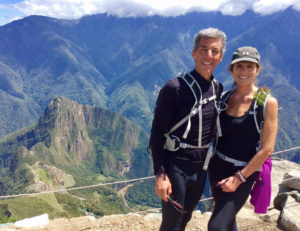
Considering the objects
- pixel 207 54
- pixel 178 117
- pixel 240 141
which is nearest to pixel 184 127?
pixel 178 117

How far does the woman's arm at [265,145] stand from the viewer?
11.6ft

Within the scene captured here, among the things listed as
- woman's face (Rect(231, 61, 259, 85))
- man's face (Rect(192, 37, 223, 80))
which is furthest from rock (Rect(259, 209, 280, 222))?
man's face (Rect(192, 37, 223, 80))

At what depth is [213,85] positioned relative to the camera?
12.4ft

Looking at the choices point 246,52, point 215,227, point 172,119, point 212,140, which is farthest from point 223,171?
point 246,52

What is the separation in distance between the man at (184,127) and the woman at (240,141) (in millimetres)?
277

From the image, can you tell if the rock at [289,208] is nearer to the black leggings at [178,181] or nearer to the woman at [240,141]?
the woman at [240,141]

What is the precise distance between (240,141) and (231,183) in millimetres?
601

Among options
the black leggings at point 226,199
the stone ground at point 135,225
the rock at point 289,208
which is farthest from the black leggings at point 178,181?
the rock at point 289,208

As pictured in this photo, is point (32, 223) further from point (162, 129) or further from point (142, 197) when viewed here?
point (142, 197)

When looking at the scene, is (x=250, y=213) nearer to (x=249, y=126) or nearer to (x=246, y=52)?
(x=249, y=126)

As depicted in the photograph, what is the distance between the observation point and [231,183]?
370cm

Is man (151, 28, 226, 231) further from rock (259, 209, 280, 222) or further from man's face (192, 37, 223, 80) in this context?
rock (259, 209, 280, 222)

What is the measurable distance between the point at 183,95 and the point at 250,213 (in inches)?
190

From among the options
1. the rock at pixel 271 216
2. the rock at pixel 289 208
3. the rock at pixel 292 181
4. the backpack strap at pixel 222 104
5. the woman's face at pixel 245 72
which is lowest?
the rock at pixel 271 216
